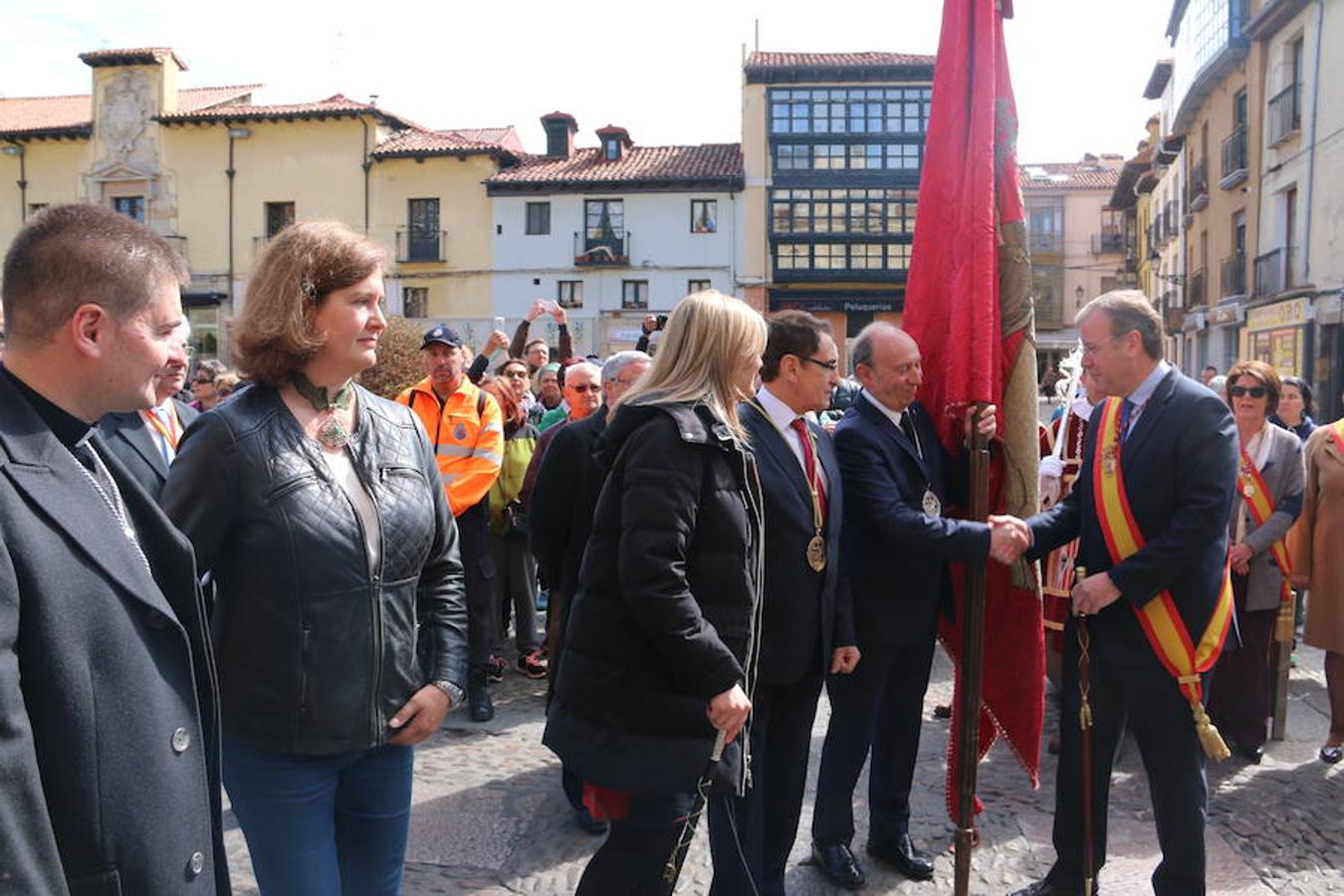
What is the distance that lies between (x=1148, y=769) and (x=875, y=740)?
102cm

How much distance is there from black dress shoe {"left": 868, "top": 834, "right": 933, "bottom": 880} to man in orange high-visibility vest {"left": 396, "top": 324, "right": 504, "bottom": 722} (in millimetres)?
2473

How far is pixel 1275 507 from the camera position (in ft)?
17.8

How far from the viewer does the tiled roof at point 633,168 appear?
35.3 metres

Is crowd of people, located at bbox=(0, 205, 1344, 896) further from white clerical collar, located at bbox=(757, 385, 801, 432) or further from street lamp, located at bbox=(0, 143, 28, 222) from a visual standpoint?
street lamp, located at bbox=(0, 143, 28, 222)

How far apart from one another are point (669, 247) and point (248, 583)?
112 feet

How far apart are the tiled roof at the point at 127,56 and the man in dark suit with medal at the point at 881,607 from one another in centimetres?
3998

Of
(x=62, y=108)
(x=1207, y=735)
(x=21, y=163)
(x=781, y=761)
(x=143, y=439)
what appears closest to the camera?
(x=143, y=439)

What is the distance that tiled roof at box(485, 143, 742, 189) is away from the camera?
35312 mm

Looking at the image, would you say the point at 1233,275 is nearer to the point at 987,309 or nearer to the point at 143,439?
the point at 987,309

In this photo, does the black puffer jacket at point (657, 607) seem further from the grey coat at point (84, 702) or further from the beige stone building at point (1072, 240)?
the beige stone building at point (1072, 240)

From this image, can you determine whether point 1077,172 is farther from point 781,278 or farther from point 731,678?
point 731,678

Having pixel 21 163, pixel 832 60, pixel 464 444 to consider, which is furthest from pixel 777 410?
pixel 21 163

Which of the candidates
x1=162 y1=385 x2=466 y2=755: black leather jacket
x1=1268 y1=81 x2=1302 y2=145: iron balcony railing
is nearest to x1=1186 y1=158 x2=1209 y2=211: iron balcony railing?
x1=1268 y1=81 x2=1302 y2=145: iron balcony railing

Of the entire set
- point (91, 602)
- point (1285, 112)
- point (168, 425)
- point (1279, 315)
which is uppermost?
point (1285, 112)
